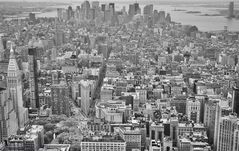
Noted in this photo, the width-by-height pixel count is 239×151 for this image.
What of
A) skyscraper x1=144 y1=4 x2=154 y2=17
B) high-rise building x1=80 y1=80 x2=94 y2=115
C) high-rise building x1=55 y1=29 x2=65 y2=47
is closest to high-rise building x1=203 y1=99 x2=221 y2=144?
high-rise building x1=80 y1=80 x2=94 y2=115

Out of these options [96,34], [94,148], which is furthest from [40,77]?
[96,34]

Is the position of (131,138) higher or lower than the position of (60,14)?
lower

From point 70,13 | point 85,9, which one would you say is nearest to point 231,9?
point 70,13

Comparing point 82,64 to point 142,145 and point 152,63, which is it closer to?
point 152,63

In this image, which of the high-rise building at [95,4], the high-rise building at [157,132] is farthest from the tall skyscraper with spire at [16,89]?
the high-rise building at [95,4]

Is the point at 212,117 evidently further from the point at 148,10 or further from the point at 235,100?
the point at 148,10

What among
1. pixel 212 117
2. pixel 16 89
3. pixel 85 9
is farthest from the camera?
pixel 85 9

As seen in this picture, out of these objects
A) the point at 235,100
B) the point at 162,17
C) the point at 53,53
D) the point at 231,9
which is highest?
the point at 162,17
